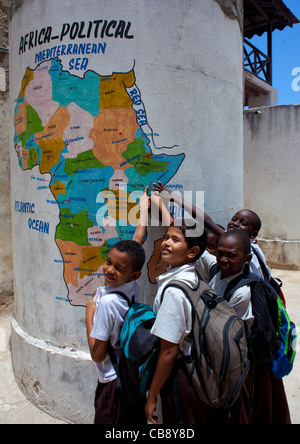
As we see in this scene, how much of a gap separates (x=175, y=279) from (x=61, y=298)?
145 centimetres

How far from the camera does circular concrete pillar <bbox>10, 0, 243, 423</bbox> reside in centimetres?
264

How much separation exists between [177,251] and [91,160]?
1.20m

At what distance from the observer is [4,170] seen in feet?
16.3

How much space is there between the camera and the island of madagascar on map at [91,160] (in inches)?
104

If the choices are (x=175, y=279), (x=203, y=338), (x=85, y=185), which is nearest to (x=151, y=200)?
(x=85, y=185)

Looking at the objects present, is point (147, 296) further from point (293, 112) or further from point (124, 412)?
point (293, 112)

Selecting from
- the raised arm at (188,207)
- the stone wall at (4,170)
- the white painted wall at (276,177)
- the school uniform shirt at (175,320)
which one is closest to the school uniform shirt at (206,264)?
the raised arm at (188,207)

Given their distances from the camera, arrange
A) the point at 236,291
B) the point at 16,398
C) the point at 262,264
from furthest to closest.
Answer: the point at 16,398 → the point at 262,264 → the point at 236,291

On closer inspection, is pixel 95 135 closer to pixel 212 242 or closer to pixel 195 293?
pixel 212 242

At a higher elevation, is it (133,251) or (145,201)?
(145,201)

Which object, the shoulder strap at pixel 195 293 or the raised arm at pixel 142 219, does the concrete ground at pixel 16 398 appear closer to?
the raised arm at pixel 142 219

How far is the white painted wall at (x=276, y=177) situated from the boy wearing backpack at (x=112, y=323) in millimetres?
6648

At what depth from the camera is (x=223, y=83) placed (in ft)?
9.75

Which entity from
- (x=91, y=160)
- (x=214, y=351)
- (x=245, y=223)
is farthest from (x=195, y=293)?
(x=91, y=160)
